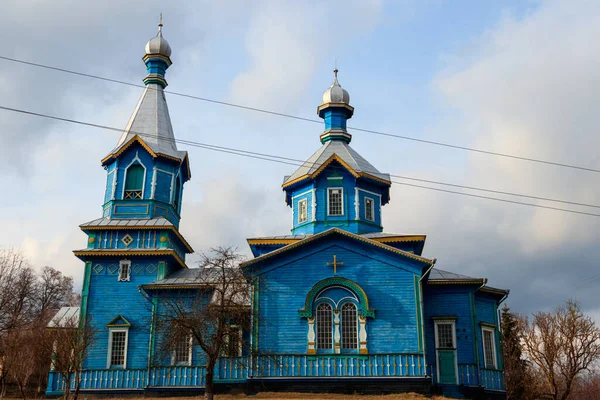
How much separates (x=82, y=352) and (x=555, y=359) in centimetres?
2713

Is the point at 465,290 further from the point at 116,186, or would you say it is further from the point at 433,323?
the point at 116,186

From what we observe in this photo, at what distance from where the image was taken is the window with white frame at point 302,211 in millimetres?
31641

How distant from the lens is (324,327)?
25.9m

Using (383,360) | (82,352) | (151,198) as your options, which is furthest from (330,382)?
(151,198)

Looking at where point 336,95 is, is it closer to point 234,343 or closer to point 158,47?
point 158,47

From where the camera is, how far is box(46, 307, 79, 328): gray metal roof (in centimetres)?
2800

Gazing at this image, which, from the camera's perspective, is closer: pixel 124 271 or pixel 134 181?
pixel 124 271

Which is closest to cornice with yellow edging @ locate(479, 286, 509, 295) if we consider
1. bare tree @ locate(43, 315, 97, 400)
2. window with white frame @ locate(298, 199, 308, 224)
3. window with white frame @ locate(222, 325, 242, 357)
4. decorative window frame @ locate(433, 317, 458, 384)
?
decorative window frame @ locate(433, 317, 458, 384)

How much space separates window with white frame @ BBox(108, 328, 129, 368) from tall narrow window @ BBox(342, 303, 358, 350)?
31.7 ft

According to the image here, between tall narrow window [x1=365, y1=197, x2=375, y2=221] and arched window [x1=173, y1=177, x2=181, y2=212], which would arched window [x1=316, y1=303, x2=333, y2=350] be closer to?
tall narrow window [x1=365, y1=197, x2=375, y2=221]

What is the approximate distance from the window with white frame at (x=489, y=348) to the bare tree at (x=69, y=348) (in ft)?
53.4

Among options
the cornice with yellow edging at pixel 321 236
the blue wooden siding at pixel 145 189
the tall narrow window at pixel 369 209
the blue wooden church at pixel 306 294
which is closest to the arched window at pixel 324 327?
the blue wooden church at pixel 306 294

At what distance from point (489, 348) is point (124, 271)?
Result: 16.4m

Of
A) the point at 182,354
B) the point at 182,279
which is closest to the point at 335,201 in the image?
the point at 182,279
